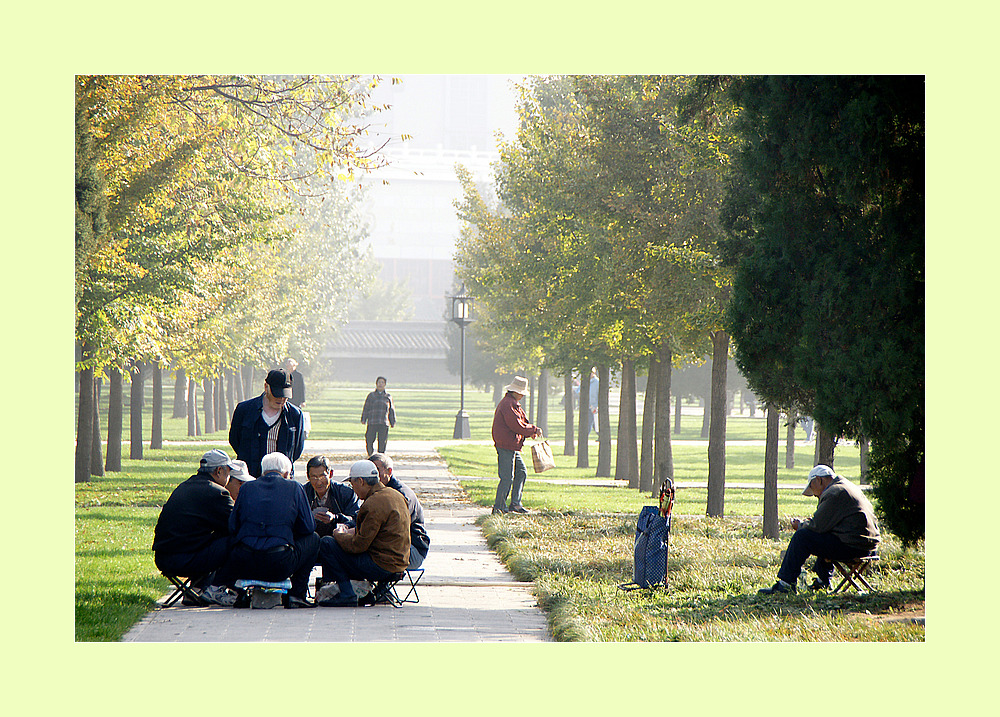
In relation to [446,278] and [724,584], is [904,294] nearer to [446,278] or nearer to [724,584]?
[724,584]

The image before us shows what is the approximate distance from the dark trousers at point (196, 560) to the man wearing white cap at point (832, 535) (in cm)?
460

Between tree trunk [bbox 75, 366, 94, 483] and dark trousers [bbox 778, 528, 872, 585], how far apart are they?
12673 mm

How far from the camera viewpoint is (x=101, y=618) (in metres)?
7.77

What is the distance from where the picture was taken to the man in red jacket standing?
14.4 meters

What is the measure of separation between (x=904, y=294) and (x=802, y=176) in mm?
1537

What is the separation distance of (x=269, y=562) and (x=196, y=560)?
628mm

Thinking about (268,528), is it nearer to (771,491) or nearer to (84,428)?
(771,491)

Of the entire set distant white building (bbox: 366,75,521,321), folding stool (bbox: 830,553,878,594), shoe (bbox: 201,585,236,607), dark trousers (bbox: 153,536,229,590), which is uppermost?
distant white building (bbox: 366,75,521,321)

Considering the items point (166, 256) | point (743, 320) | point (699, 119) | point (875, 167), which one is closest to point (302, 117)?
point (166, 256)

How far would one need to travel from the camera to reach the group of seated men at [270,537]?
825 centimetres

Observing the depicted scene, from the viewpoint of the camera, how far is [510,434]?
573 inches

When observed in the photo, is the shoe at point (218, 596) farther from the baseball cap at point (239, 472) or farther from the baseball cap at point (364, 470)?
the baseball cap at point (364, 470)

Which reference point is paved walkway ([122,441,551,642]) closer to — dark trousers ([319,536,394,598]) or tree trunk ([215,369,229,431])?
dark trousers ([319,536,394,598])

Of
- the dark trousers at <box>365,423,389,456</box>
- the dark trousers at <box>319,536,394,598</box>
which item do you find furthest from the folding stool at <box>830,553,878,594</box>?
the dark trousers at <box>365,423,389,456</box>
